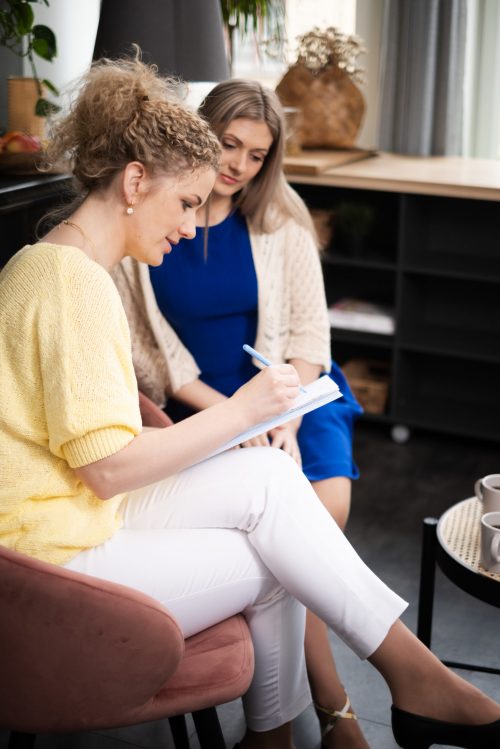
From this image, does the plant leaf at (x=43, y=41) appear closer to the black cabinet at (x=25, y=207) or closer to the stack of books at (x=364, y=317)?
the black cabinet at (x=25, y=207)

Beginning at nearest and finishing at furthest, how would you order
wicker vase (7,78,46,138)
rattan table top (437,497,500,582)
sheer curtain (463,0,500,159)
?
1. rattan table top (437,497,500,582)
2. wicker vase (7,78,46,138)
3. sheer curtain (463,0,500,159)

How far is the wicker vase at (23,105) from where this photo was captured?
8.59ft

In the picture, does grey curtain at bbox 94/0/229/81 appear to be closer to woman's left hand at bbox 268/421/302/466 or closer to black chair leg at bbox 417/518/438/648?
A: woman's left hand at bbox 268/421/302/466

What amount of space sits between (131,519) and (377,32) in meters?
2.79

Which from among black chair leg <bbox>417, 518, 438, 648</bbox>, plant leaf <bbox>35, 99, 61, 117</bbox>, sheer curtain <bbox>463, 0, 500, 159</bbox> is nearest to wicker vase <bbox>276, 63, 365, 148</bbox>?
sheer curtain <bbox>463, 0, 500, 159</bbox>

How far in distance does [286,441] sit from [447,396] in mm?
1584

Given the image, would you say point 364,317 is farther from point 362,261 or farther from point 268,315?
point 268,315

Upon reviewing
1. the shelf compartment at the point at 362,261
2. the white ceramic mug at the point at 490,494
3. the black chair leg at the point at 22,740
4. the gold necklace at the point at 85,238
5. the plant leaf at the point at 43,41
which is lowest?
the black chair leg at the point at 22,740

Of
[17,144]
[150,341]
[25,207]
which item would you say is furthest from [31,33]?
[150,341]

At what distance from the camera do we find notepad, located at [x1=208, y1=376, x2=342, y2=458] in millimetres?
1578

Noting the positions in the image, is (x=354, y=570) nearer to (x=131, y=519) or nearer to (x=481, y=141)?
(x=131, y=519)

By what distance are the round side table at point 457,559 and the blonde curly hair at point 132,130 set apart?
0.76 m

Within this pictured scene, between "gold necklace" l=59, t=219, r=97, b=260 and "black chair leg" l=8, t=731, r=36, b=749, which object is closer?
"black chair leg" l=8, t=731, r=36, b=749

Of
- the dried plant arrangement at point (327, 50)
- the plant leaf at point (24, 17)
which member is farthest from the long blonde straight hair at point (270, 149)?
the dried plant arrangement at point (327, 50)
